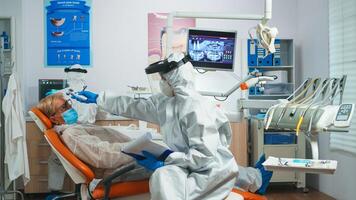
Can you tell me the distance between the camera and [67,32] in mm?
4812

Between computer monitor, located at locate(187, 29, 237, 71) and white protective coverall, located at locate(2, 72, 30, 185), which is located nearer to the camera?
computer monitor, located at locate(187, 29, 237, 71)

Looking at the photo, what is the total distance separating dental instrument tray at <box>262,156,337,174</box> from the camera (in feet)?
5.81

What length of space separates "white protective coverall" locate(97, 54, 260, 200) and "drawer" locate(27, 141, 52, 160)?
2.19 metres

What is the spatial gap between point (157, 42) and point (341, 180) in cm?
269

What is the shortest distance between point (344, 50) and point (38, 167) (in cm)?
347

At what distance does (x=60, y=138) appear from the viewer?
2711 millimetres

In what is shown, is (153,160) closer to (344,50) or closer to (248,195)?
(248,195)

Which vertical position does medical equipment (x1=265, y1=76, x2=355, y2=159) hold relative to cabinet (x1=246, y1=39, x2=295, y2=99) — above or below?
below

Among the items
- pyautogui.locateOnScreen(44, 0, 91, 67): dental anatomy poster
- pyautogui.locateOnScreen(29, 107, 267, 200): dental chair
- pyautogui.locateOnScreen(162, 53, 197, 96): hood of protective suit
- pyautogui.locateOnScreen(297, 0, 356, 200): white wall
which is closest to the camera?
pyautogui.locateOnScreen(162, 53, 197, 96): hood of protective suit

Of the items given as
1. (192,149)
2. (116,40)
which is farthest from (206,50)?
(116,40)

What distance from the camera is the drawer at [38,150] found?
416 cm

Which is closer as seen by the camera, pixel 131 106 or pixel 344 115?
pixel 344 115

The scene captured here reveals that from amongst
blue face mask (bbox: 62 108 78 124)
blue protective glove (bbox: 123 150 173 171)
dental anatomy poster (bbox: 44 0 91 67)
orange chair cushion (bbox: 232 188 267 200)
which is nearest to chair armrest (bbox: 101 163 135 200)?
blue protective glove (bbox: 123 150 173 171)

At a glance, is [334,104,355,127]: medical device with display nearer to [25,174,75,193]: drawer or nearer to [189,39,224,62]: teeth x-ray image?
[189,39,224,62]: teeth x-ray image
